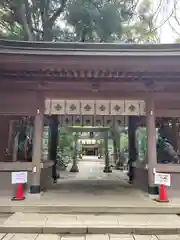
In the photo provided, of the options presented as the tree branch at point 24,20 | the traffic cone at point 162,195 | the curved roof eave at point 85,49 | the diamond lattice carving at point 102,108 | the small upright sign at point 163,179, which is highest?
the tree branch at point 24,20

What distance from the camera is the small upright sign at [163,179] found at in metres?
5.73

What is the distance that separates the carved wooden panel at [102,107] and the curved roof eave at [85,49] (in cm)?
156

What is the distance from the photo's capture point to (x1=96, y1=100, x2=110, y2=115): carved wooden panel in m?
6.83

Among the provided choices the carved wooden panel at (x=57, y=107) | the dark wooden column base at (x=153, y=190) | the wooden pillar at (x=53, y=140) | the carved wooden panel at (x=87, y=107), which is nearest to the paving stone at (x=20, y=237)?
the dark wooden column base at (x=153, y=190)

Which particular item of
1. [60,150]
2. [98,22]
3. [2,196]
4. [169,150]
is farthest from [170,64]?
[60,150]

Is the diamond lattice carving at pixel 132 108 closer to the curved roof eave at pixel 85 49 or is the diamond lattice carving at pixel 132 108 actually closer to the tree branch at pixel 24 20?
the curved roof eave at pixel 85 49

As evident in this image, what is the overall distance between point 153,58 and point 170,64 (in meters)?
0.49

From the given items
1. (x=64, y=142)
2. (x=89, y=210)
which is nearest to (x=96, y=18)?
(x=64, y=142)

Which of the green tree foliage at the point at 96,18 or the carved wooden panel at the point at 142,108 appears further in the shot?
the green tree foliage at the point at 96,18

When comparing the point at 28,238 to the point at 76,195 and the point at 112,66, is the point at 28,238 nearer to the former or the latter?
the point at 76,195

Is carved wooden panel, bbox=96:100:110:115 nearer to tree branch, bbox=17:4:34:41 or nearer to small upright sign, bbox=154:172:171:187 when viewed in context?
small upright sign, bbox=154:172:171:187

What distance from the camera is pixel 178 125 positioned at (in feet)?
22.3

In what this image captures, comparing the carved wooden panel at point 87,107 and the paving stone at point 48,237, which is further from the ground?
the carved wooden panel at point 87,107

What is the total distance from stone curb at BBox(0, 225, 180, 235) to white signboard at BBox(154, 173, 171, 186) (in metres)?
1.60
